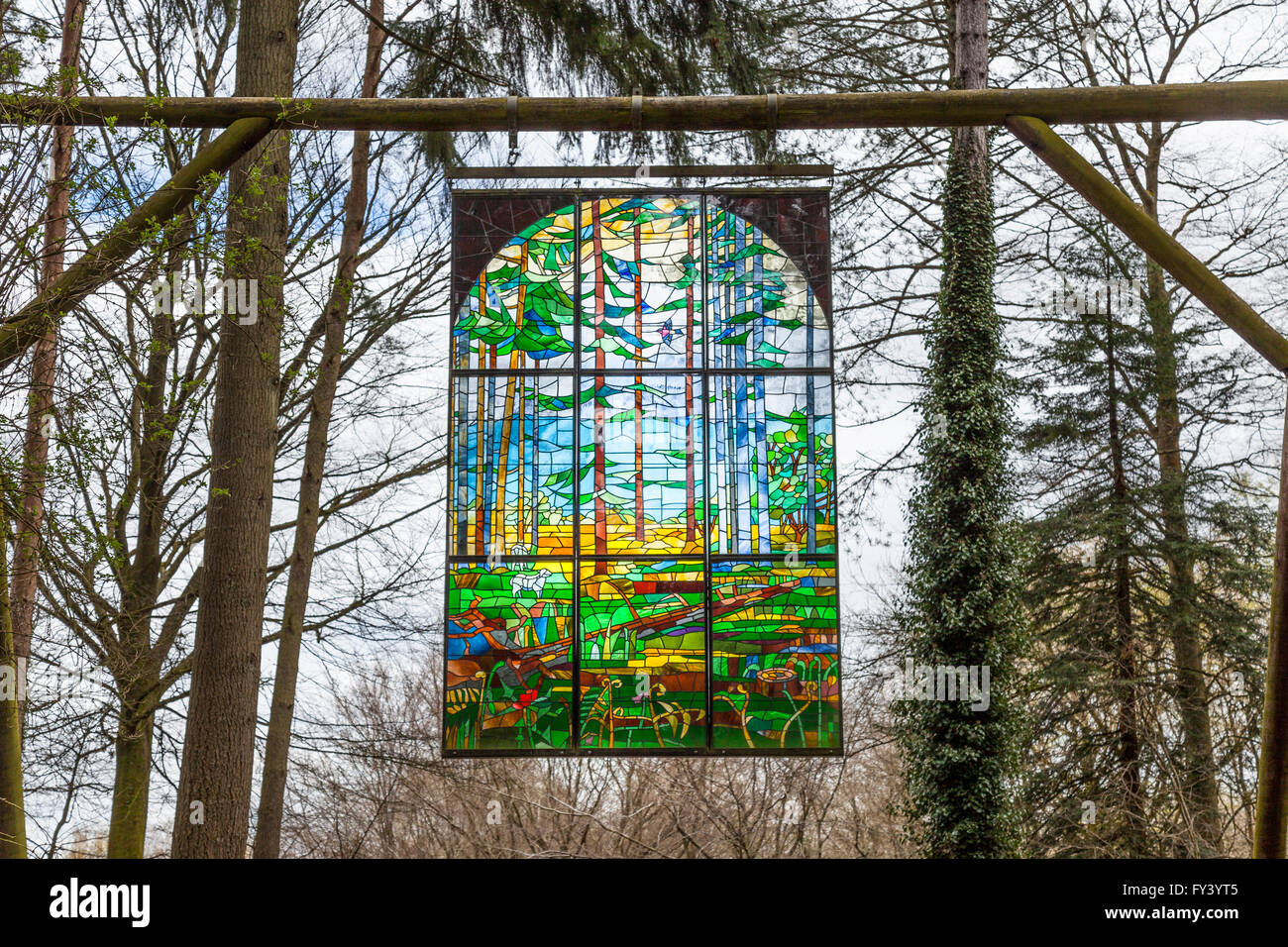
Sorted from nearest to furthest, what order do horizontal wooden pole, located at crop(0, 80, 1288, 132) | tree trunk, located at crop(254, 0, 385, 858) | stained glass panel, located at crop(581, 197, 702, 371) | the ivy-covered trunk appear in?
horizontal wooden pole, located at crop(0, 80, 1288, 132) < tree trunk, located at crop(254, 0, 385, 858) < the ivy-covered trunk < stained glass panel, located at crop(581, 197, 702, 371)

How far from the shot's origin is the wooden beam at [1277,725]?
14.3 ft

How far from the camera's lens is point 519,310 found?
803cm

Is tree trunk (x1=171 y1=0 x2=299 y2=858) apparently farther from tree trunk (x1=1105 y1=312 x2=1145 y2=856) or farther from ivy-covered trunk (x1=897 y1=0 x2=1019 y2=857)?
tree trunk (x1=1105 y1=312 x2=1145 y2=856)

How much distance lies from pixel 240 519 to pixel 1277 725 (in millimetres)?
4879

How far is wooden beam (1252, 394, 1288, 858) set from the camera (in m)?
4.36

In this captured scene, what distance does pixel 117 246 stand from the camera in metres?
3.91

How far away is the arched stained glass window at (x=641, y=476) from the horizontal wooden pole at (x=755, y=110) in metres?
3.19

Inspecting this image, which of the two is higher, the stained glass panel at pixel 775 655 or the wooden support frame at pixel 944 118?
the wooden support frame at pixel 944 118

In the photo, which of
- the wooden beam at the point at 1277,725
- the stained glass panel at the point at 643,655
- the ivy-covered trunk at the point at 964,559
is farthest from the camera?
the ivy-covered trunk at the point at 964,559

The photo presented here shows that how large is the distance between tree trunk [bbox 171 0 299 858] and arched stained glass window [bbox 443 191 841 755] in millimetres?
2177

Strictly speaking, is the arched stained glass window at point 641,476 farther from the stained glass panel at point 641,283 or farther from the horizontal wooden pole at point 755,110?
the horizontal wooden pole at point 755,110

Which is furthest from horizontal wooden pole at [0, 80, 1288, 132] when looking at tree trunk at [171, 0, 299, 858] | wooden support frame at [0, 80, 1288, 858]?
tree trunk at [171, 0, 299, 858]

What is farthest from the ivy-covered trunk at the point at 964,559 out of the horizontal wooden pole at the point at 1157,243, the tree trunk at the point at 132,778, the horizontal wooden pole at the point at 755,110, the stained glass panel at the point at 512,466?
the tree trunk at the point at 132,778

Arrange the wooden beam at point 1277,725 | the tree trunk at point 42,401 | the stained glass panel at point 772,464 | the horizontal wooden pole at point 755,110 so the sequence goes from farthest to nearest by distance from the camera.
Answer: the stained glass panel at point 772,464
the horizontal wooden pole at point 755,110
the wooden beam at point 1277,725
the tree trunk at point 42,401
